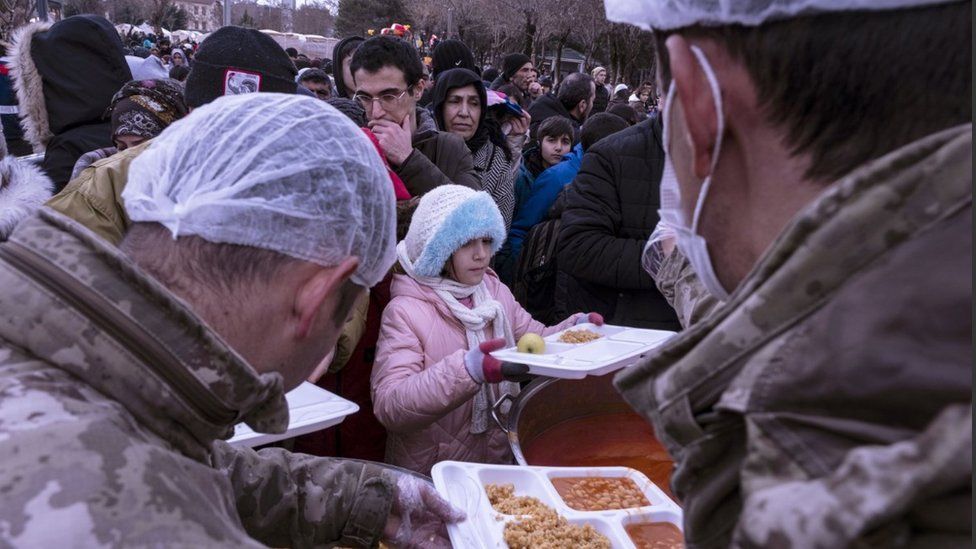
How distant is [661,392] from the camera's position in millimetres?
856

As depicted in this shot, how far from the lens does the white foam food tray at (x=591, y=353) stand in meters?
2.60

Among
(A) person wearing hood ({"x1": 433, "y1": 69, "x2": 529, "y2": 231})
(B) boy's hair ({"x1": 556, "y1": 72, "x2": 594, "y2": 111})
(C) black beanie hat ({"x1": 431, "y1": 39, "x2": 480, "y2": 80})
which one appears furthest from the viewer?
(B) boy's hair ({"x1": 556, "y1": 72, "x2": 594, "y2": 111})

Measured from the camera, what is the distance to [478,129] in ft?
16.4

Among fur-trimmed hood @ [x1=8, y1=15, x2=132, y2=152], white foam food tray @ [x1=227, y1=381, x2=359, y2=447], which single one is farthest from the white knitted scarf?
fur-trimmed hood @ [x1=8, y1=15, x2=132, y2=152]

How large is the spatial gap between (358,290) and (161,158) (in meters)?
0.41

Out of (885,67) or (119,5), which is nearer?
(885,67)

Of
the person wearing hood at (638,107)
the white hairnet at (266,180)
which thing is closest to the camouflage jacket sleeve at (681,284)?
the white hairnet at (266,180)

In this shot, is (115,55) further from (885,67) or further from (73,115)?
(885,67)

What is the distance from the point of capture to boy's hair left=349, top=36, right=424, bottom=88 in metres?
3.73

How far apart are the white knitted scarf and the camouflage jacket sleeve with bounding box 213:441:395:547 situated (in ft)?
3.95

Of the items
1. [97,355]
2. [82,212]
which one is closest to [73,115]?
[82,212]

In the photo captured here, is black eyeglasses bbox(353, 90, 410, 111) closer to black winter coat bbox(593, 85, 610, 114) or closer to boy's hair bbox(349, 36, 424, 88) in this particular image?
boy's hair bbox(349, 36, 424, 88)

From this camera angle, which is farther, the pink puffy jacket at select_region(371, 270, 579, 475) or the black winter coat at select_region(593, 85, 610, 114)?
the black winter coat at select_region(593, 85, 610, 114)

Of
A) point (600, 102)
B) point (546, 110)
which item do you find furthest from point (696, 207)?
point (600, 102)
